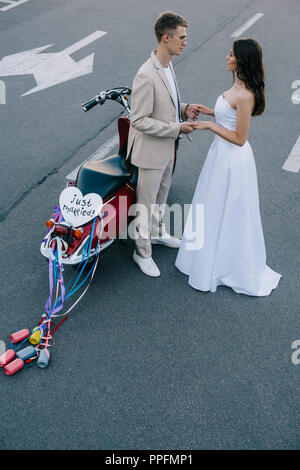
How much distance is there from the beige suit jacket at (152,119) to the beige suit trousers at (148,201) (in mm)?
123

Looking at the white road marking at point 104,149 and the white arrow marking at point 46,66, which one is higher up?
the white arrow marking at point 46,66

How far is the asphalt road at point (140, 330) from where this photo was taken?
307cm

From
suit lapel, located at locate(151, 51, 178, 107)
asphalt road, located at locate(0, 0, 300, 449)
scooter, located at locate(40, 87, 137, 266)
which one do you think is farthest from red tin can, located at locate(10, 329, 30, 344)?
suit lapel, located at locate(151, 51, 178, 107)

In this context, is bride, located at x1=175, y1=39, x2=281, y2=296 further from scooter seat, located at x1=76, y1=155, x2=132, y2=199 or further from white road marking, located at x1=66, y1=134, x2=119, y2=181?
white road marking, located at x1=66, y1=134, x2=119, y2=181

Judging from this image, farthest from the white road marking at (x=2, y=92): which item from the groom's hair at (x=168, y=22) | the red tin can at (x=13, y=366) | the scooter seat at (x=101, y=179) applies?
the red tin can at (x=13, y=366)

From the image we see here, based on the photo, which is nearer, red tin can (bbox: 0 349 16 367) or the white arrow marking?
red tin can (bbox: 0 349 16 367)

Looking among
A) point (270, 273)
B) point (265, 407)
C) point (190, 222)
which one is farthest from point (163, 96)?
point (265, 407)

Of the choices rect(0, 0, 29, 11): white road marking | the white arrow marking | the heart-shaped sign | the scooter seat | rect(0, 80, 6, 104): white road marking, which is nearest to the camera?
the heart-shaped sign

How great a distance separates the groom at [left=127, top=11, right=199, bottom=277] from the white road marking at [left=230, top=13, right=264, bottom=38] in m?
6.49

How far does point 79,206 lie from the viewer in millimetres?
3740

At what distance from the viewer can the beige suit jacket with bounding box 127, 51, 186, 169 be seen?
11.5 feet

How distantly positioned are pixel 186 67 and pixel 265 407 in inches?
262

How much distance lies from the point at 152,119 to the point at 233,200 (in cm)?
96

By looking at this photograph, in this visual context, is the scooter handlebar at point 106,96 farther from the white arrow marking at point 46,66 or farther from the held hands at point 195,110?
the white arrow marking at point 46,66
